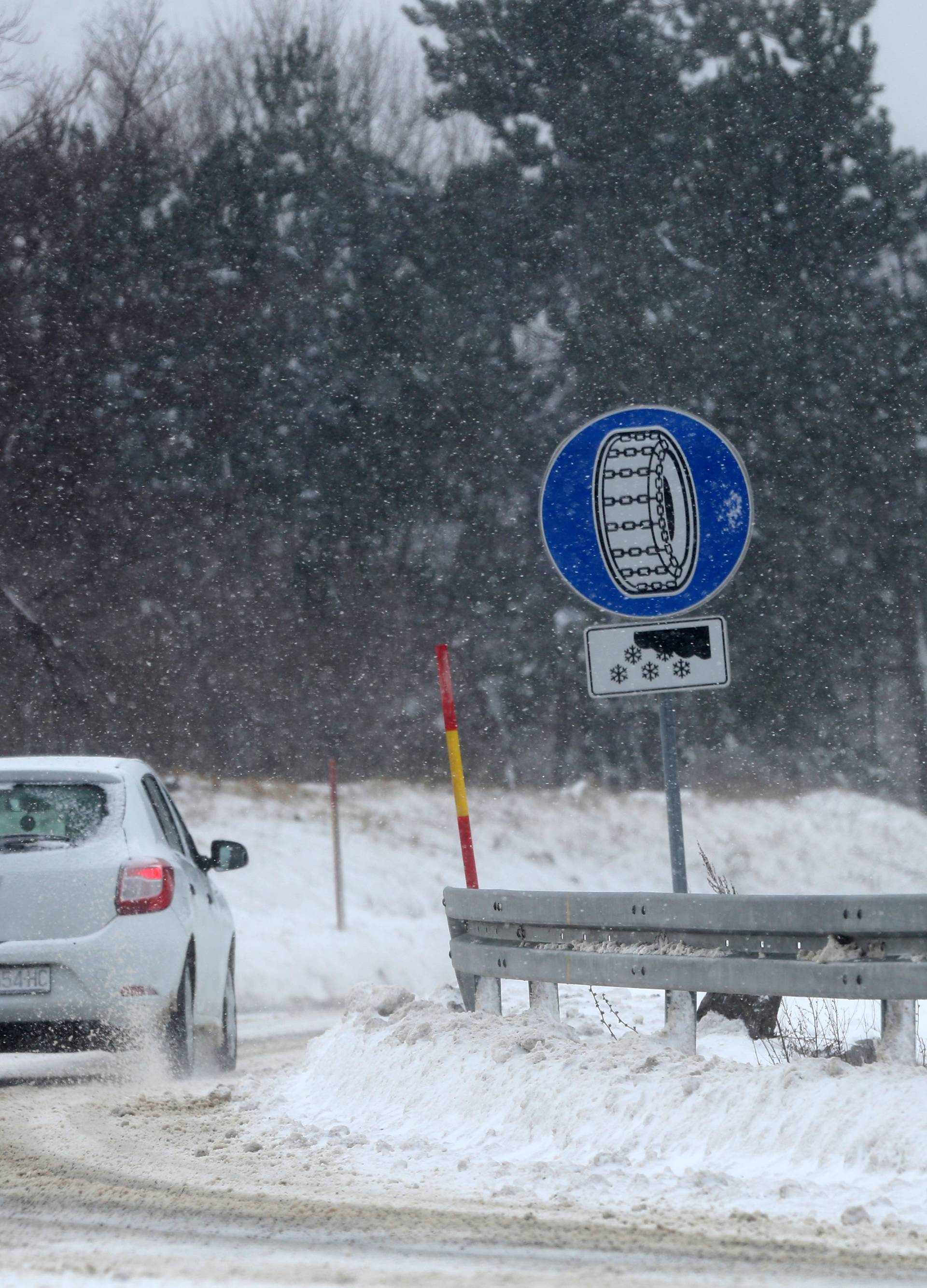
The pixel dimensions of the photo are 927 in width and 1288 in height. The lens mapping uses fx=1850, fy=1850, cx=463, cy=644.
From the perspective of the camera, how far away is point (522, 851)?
86.1ft

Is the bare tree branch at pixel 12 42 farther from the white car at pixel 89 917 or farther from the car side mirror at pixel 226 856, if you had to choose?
the white car at pixel 89 917

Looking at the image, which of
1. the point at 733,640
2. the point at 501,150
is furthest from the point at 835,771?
the point at 501,150

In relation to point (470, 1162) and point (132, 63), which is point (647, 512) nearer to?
point (470, 1162)

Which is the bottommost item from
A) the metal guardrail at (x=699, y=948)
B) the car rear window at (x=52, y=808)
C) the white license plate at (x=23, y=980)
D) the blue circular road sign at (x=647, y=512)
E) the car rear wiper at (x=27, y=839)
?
the white license plate at (x=23, y=980)

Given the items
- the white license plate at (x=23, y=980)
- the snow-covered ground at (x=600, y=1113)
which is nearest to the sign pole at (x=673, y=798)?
the snow-covered ground at (x=600, y=1113)

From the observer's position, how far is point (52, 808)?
8.26 meters

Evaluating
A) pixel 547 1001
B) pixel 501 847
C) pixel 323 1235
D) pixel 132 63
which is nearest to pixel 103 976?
pixel 547 1001

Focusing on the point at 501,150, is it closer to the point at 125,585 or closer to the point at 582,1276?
the point at 125,585

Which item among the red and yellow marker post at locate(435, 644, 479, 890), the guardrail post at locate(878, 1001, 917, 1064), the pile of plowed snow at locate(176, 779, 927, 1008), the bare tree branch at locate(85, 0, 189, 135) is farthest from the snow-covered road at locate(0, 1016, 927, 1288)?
the bare tree branch at locate(85, 0, 189, 135)

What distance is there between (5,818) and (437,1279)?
471 cm

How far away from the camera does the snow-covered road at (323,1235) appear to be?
4090 mm

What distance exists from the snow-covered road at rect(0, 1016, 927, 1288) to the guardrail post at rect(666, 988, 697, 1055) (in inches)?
47.2

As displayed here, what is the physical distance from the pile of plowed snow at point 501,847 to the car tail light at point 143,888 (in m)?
8.67

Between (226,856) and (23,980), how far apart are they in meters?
1.84
